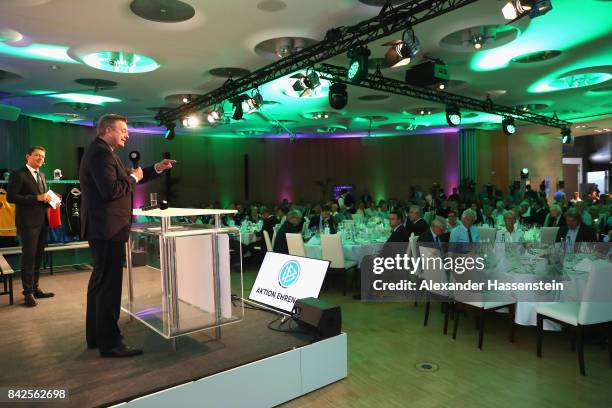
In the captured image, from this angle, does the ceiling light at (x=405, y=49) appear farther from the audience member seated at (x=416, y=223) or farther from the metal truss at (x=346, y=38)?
the audience member seated at (x=416, y=223)

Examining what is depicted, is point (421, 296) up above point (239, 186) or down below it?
below

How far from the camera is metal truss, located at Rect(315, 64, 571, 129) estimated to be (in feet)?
23.9

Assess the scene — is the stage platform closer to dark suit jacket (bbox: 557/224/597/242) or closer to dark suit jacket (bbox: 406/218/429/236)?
dark suit jacket (bbox: 406/218/429/236)

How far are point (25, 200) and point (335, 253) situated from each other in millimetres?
3862

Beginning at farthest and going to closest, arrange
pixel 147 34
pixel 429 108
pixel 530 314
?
pixel 429 108 < pixel 147 34 < pixel 530 314

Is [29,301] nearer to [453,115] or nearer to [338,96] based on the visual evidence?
[338,96]

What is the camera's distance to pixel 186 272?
9.35 feet

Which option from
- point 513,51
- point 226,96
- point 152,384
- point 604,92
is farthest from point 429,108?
point 152,384

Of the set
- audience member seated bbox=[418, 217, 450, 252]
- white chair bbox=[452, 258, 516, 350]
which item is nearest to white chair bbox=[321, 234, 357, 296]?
audience member seated bbox=[418, 217, 450, 252]

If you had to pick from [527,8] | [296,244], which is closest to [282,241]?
[296,244]

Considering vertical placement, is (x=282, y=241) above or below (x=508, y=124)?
below

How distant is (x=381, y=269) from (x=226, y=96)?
454cm

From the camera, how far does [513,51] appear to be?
6.77m

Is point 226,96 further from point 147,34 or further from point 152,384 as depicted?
point 152,384
